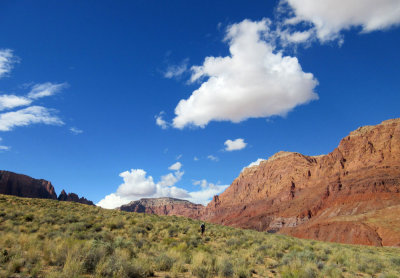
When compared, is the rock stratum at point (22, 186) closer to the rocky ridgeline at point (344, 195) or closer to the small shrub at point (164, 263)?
the rocky ridgeline at point (344, 195)

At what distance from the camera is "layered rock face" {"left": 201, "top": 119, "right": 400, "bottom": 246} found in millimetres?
63188

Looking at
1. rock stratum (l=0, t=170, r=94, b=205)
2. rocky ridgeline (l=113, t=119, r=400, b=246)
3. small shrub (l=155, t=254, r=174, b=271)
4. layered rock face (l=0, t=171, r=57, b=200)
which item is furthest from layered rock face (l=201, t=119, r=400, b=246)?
layered rock face (l=0, t=171, r=57, b=200)

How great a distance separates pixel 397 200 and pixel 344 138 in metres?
57.1

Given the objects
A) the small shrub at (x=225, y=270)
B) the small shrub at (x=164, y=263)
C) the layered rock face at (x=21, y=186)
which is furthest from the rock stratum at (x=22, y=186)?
the small shrub at (x=225, y=270)

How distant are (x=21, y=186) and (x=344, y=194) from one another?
588 ft

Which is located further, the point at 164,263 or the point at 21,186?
the point at 21,186

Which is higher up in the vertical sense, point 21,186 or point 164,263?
point 21,186

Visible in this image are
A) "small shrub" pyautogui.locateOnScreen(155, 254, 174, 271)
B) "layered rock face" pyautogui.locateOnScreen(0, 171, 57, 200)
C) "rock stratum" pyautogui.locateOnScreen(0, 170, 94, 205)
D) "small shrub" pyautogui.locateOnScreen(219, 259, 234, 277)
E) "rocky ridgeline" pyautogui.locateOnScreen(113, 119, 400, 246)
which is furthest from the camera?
"rock stratum" pyautogui.locateOnScreen(0, 170, 94, 205)

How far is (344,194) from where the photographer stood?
94938mm

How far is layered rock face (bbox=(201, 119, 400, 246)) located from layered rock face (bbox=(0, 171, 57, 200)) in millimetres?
134626

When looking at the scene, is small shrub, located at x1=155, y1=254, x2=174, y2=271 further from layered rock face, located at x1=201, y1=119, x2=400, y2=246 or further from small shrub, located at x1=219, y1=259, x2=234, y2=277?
layered rock face, located at x1=201, y1=119, x2=400, y2=246

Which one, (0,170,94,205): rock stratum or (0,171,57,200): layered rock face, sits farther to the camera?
(0,170,94,205): rock stratum

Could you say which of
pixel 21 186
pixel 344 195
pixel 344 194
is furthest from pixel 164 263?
pixel 21 186

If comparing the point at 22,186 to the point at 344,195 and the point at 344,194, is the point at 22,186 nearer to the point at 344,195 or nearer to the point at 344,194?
the point at 344,195
